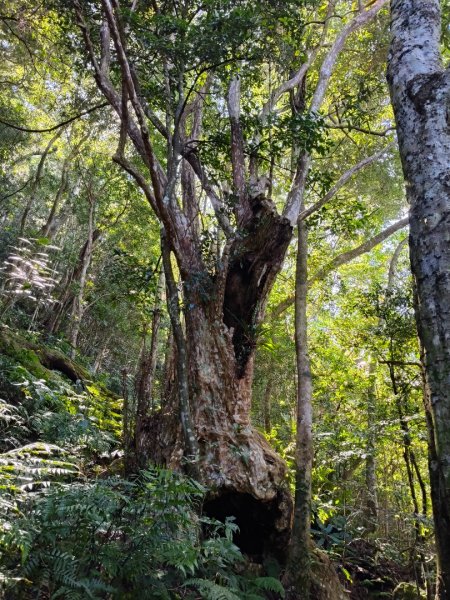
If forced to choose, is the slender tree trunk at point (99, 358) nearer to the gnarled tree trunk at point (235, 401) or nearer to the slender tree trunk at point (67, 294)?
the slender tree trunk at point (67, 294)

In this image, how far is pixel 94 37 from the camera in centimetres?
643

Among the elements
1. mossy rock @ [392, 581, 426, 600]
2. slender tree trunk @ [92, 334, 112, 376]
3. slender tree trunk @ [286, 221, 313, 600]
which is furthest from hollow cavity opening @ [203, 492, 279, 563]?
slender tree trunk @ [92, 334, 112, 376]

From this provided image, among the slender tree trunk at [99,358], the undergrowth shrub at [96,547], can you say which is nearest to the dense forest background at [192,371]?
the undergrowth shrub at [96,547]

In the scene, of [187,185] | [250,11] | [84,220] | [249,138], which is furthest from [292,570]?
[84,220]

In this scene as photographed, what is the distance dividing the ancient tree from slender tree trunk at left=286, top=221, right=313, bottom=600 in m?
0.26

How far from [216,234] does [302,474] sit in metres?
3.25

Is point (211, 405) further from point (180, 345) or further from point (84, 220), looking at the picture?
point (84, 220)

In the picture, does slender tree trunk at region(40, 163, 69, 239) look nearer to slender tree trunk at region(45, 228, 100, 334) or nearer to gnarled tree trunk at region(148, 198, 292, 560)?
slender tree trunk at region(45, 228, 100, 334)

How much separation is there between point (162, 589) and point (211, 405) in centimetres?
270

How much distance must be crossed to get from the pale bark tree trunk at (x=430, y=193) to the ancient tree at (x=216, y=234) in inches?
104

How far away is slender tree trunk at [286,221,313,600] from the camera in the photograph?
452cm

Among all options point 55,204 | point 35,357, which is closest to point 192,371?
point 35,357

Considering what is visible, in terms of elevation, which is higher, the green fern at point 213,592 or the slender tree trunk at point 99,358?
the slender tree trunk at point 99,358

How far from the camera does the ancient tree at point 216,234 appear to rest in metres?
4.66
